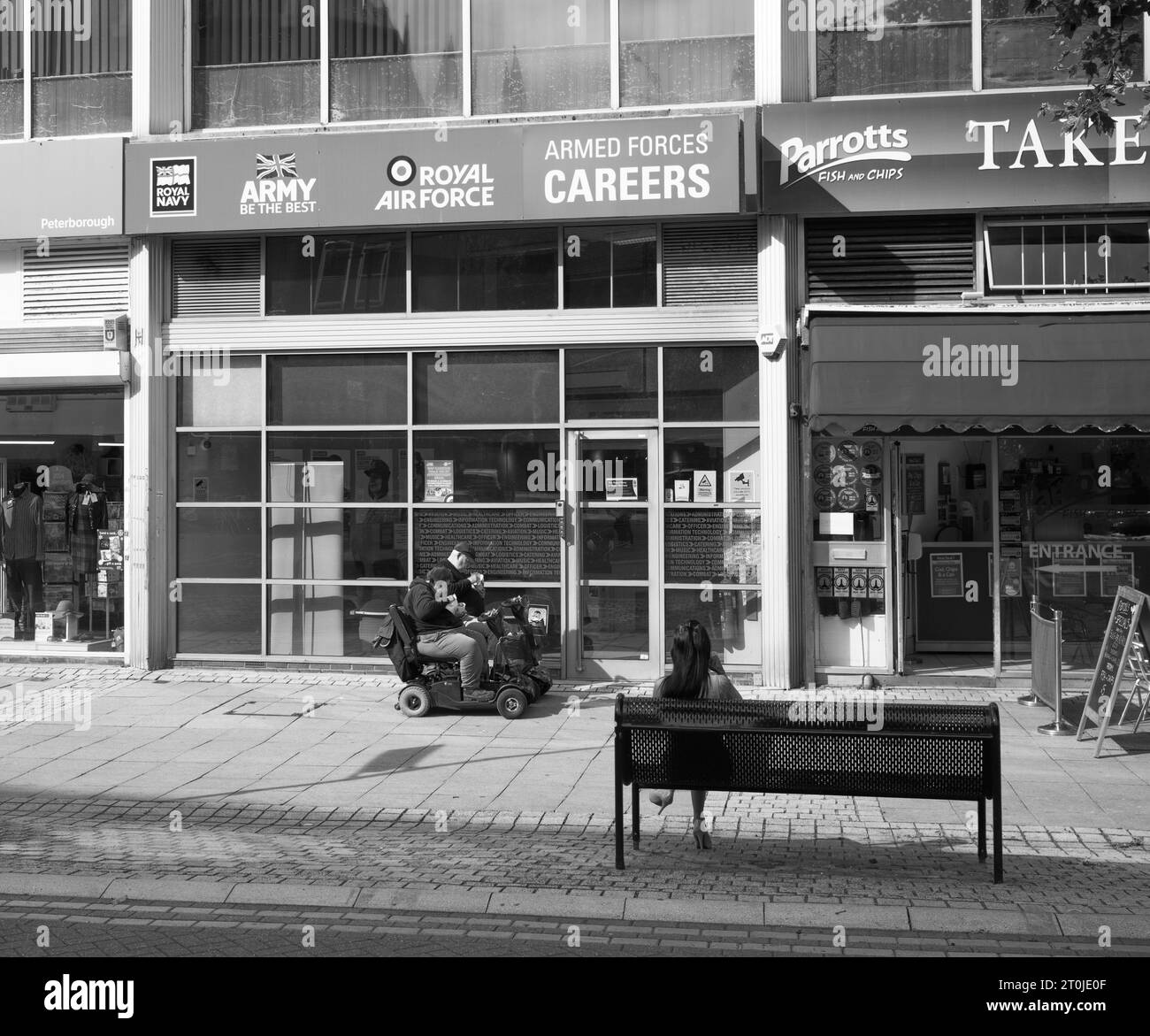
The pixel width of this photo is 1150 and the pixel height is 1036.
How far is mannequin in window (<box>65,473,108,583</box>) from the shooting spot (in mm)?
14031

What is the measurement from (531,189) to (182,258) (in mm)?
3987

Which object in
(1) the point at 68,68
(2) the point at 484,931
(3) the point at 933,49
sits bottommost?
(2) the point at 484,931

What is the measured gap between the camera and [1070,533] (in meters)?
12.7

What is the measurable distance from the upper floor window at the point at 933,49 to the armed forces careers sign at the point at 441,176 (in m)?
1.49

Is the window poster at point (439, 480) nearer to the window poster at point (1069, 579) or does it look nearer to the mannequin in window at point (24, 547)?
the mannequin in window at point (24, 547)

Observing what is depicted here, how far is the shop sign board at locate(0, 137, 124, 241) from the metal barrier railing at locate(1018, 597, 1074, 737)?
994cm

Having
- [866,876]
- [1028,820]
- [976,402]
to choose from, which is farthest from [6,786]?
[976,402]

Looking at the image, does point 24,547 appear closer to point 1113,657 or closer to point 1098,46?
point 1113,657

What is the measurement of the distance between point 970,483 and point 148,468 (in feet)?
28.5

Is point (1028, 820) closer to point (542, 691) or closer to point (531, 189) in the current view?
point (542, 691)

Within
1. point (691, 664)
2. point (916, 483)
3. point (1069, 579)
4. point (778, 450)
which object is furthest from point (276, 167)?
point (1069, 579)

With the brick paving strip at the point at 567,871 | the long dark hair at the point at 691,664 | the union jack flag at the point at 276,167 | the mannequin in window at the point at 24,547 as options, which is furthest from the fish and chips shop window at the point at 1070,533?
the mannequin in window at the point at 24,547

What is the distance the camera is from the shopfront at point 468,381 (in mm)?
12680
